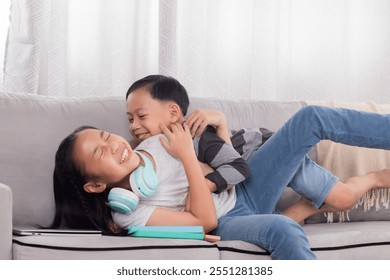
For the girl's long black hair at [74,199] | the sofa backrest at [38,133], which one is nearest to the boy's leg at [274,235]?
the girl's long black hair at [74,199]

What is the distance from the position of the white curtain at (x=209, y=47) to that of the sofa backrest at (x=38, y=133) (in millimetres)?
551

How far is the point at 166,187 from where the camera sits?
2141 millimetres

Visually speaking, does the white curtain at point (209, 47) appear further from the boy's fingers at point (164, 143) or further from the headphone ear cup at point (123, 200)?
the headphone ear cup at point (123, 200)

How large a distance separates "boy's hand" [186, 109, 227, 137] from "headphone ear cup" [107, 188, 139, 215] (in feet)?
1.12

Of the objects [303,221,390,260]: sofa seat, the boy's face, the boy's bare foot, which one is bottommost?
[303,221,390,260]: sofa seat

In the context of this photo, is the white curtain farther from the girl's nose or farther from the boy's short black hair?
the girl's nose

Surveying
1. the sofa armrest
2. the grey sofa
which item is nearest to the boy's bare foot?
the grey sofa

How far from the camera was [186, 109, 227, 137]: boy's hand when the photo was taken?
89.5 inches

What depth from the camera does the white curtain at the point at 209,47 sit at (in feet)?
9.72

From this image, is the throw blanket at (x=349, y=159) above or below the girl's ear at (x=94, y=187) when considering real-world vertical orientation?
below

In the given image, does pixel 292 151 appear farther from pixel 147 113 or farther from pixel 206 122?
pixel 147 113

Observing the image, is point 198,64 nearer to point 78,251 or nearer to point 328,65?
point 328,65

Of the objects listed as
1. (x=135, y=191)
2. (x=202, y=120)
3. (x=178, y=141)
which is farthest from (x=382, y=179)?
(x=135, y=191)

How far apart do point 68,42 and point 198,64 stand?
549 mm
